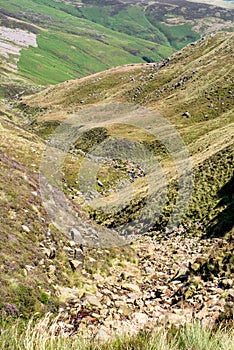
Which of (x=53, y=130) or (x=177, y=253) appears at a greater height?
(x=177, y=253)

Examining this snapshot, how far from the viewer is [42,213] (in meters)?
20.9

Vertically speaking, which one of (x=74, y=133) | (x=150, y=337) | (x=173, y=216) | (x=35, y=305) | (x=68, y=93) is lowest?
(x=68, y=93)

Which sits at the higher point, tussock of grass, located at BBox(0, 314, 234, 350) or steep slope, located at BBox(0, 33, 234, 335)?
tussock of grass, located at BBox(0, 314, 234, 350)

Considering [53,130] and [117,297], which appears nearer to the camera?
[117,297]

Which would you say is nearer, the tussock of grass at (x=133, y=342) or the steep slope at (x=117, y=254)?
the tussock of grass at (x=133, y=342)

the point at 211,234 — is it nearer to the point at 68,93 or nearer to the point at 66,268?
the point at 66,268

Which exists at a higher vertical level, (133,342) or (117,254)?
(133,342)

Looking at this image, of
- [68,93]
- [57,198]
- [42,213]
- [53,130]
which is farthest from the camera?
[68,93]

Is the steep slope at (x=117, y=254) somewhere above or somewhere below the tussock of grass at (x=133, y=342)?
below

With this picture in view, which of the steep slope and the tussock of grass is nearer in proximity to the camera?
the tussock of grass

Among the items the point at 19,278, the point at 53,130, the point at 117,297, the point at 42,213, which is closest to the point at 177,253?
the point at 117,297

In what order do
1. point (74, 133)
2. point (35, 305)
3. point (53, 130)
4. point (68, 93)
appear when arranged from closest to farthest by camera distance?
point (35, 305) < point (74, 133) < point (53, 130) < point (68, 93)

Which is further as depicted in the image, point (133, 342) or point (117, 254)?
point (117, 254)

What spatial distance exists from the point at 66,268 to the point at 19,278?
4.11 m
